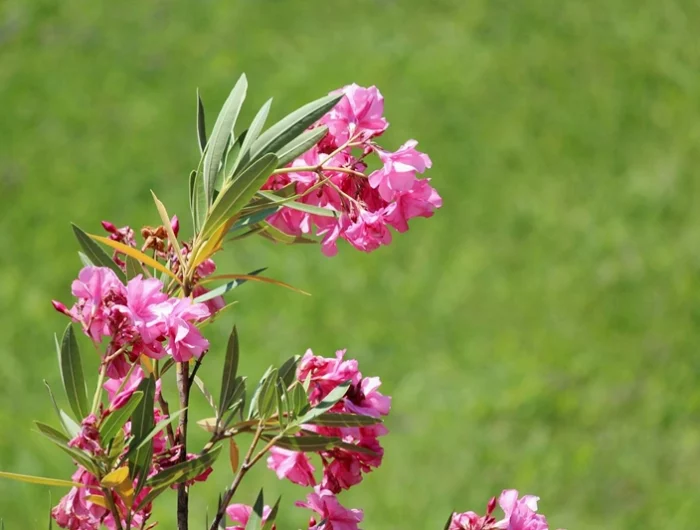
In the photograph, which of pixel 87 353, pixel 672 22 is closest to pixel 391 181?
pixel 87 353

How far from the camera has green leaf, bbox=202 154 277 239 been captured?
2.27ft

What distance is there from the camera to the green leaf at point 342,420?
2.36 ft

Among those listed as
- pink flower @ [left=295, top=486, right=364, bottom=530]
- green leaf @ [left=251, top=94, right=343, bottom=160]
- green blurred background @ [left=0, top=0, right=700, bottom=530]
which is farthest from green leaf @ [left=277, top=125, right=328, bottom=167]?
green blurred background @ [left=0, top=0, right=700, bottom=530]

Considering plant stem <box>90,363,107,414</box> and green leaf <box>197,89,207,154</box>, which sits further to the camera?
green leaf <box>197,89,207,154</box>

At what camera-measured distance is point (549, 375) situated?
321 cm

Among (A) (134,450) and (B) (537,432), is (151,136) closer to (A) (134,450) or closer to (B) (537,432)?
(B) (537,432)

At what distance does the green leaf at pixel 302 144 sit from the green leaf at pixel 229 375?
134 mm

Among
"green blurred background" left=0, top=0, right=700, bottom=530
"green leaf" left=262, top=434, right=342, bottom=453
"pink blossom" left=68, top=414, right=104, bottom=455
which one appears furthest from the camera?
"green blurred background" left=0, top=0, right=700, bottom=530

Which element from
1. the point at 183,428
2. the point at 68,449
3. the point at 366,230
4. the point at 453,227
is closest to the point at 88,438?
the point at 68,449

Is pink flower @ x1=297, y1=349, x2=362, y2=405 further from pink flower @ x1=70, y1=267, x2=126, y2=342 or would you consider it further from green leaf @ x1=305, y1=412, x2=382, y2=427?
pink flower @ x1=70, y1=267, x2=126, y2=342

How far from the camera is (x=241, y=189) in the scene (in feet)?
2.29

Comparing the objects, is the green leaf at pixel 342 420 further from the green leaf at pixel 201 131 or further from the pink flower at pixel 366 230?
the green leaf at pixel 201 131

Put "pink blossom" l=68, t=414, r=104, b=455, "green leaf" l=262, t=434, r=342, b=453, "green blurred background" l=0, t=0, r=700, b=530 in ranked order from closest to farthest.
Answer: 1. "pink blossom" l=68, t=414, r=104, b=455
2. "green leaf" l=262, t=434, r=342, b=453
3. "green blurred background" l=0, t=0, r=700, b=530

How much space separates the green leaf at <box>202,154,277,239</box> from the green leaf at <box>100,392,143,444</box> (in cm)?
13
